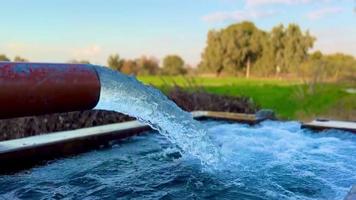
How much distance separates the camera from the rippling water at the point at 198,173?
3.20 meters

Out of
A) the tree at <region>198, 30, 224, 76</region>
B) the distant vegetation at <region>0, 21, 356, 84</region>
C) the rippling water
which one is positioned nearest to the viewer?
the rippling water

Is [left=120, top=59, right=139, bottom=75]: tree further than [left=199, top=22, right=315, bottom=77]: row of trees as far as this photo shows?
No

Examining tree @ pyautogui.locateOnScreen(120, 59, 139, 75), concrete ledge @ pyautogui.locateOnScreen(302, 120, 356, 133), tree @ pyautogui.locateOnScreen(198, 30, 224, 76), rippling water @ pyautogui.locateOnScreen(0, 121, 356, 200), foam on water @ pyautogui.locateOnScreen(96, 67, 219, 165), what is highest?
tree @ pyautogui.locateOnScreen(198, 30, 224, 76)

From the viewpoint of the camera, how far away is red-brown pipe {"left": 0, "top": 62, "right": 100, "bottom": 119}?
263 cm

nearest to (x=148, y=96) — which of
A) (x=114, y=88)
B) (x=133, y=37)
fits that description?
(x=114, y=88)

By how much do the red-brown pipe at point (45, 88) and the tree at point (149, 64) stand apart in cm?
2346

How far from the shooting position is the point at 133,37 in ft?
58.7

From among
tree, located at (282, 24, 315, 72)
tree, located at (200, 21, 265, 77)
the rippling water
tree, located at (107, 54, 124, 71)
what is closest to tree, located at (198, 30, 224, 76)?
tree, located at (200, 21, 265, 77)

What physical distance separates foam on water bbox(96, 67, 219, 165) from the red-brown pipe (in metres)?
0.20

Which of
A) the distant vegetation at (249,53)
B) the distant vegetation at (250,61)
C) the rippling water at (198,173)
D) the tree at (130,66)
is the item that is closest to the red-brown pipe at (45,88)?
the rippling water at (198,173)

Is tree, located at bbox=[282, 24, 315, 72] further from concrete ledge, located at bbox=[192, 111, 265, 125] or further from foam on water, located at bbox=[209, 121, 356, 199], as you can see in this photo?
foam on water, located at bbox=[209, 121, 356, 199]

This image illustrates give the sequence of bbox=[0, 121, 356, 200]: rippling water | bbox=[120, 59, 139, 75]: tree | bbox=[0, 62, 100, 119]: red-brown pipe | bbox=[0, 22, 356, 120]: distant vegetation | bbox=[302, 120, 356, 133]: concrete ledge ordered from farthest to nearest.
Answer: bbox=[120, 59, 139, 75]: tree < bbox=[0, 22, 356, 120]: distant vegetation < bbox=[302, 120, 356, 133]: concrete ledge < bbox=[0, 121, 356, 200]: rippling water < bbox=[0, 62, 100, 119]: red-brown pipe

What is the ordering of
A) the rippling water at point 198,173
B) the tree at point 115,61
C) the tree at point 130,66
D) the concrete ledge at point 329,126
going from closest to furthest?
the rippling water at point 198,173
the concrete ledge at point 329,126
the tree at point 115,61
the tree at point 130,66

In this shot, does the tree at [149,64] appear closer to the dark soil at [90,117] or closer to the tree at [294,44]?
the tree at [294,44]
